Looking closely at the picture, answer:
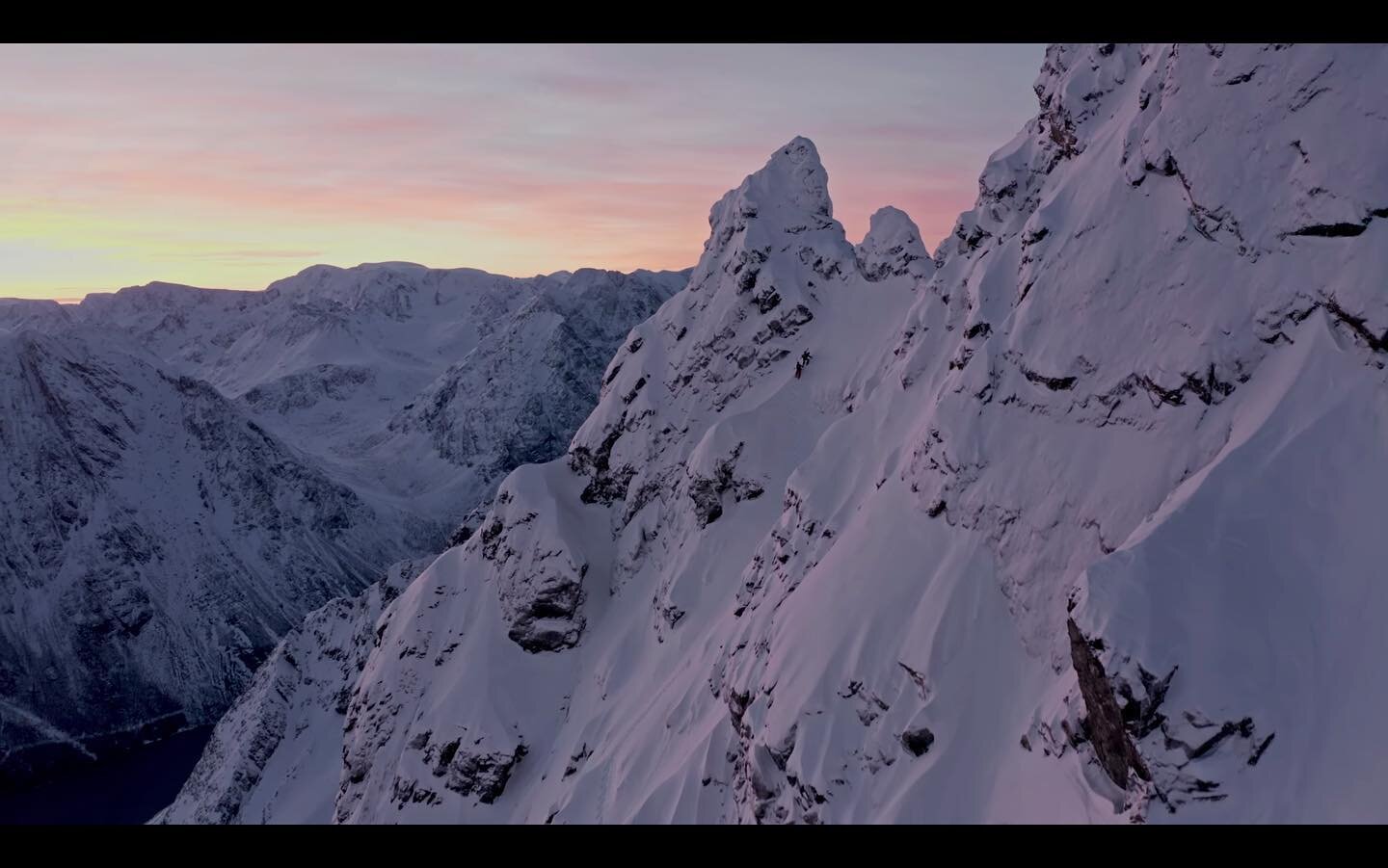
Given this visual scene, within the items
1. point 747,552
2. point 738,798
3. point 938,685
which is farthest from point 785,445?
point 938,685

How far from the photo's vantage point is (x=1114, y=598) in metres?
32.1

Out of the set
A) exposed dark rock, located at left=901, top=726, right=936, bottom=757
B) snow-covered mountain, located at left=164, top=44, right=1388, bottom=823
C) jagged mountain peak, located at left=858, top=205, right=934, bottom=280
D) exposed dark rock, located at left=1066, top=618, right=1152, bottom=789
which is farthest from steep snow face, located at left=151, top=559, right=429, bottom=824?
exposed dark rock, located at left=1066, top=618, right=1152, bottom=789

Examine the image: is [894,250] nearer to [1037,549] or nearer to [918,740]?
[1037,549]

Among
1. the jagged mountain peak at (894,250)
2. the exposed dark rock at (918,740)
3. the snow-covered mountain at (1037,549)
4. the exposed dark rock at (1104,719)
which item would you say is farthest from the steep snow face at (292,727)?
the exposed dark rock at (1104,719)

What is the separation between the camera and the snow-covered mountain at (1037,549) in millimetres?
31578

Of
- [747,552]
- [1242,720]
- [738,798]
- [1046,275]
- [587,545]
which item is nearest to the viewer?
[1242,720]

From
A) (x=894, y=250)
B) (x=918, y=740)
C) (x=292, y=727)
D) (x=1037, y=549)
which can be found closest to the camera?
(x=918, y=740)

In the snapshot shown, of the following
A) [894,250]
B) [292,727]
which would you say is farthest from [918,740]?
[292,727]

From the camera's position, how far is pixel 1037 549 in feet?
155

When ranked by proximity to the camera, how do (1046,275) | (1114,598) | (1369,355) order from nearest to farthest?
(1114,598) → (1369,355) → (1046,275)

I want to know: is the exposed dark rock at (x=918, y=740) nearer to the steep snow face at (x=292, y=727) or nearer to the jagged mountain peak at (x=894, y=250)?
the jagged mountain peak at (x=894, y=250)

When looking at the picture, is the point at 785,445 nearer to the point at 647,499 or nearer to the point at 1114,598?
the point at 647,499
